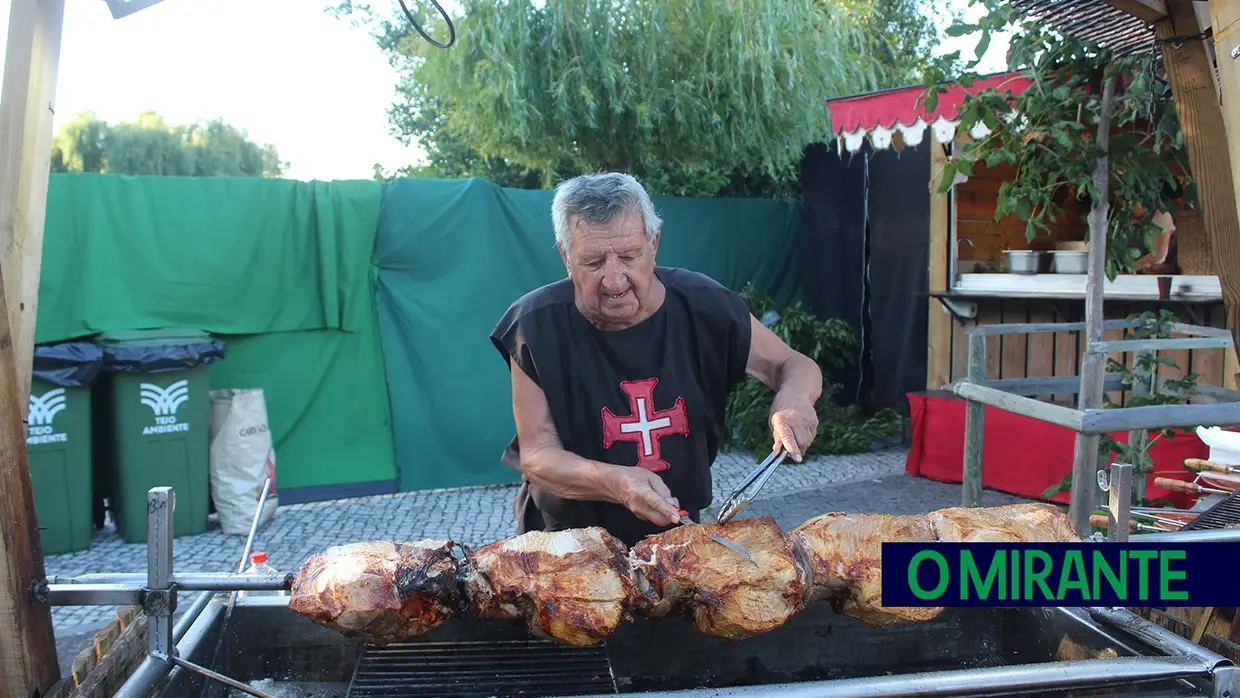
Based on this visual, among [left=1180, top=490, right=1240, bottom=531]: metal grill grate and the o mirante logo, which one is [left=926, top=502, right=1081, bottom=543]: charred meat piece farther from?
the o mirante logo

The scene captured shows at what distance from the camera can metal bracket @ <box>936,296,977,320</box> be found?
29.0 feet

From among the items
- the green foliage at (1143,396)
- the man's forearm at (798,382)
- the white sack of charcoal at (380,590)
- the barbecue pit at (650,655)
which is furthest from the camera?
the green foliage at (1143,396)

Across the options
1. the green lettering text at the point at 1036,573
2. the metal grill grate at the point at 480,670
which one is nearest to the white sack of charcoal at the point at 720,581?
the metal grill grate at the point at 480,670

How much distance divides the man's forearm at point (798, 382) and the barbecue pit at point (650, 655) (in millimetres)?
601

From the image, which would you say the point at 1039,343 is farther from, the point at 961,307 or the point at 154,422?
the point at 154,422

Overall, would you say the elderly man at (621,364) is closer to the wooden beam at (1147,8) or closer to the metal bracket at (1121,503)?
the metal bracket at (1121,503)

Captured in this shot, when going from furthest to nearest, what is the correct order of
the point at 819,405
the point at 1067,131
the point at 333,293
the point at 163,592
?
the point at 819,405 < the point at 333,293 < the point at 1067,131 < the point at 163,592

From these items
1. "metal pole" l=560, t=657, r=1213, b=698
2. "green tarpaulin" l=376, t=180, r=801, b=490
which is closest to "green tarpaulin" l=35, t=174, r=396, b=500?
"green tarpaulin" l=376, t=180, r=801, b=490

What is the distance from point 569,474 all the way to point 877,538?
85cm

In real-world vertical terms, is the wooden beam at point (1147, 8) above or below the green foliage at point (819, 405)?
above

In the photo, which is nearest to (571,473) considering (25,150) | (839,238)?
(25,150)

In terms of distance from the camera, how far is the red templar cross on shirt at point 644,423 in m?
2.70

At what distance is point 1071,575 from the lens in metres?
1.85

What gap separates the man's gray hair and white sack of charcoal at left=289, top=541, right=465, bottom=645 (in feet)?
3.19
